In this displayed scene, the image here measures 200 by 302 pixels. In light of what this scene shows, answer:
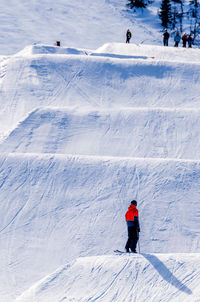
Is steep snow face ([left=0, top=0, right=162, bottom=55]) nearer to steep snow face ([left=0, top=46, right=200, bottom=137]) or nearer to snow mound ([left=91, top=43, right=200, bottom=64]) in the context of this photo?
snow mound ([left=91, top=43, right=200, bottom=64])

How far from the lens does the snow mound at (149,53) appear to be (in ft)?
70.6

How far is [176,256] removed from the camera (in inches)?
355

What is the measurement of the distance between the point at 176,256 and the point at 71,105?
9.45m

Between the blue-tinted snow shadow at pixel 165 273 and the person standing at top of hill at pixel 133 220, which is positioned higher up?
the person standing at top of hill at pixel 133 220

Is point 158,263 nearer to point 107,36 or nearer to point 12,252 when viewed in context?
point 12,252

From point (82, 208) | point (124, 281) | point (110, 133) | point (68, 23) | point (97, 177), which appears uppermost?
point (68, 23)

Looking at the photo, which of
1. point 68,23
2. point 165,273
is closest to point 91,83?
point 165,273

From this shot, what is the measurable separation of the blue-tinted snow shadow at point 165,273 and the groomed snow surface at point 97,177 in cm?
2

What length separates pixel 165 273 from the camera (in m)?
8.68

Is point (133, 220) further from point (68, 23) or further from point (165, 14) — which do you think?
point (165, 14)

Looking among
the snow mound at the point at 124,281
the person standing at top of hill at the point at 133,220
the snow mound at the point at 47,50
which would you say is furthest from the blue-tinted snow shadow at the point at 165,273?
the snow mound at the point at 47,50

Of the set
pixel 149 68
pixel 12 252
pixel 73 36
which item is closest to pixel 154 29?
pixel 73 36

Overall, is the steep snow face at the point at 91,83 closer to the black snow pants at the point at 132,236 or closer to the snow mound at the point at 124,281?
the black snow pants at the point at 132,236

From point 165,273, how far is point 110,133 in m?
7.57
